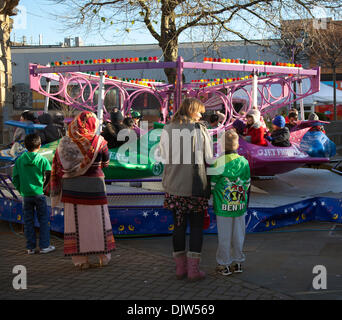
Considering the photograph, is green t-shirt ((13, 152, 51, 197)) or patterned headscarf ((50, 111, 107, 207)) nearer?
patterned headscarf ((50, 111, 107, 207))

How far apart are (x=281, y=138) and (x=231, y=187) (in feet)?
13.1

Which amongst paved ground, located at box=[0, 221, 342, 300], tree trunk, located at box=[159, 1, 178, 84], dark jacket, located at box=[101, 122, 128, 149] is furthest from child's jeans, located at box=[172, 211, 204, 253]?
tree trunk, located at box=[159, 1, 178, 84]

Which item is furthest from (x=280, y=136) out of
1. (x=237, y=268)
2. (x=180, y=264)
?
(x=180, y=264)

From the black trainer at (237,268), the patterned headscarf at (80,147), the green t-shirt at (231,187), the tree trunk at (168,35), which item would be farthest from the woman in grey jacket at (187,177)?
the tree trunk at (168,35)

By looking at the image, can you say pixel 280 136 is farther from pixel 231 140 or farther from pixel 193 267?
pixel 193 267

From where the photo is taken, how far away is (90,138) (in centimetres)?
521

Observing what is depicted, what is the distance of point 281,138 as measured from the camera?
8531 millimetres

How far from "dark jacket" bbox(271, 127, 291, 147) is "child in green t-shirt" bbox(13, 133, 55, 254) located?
428 cm

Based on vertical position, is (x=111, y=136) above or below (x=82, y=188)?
above

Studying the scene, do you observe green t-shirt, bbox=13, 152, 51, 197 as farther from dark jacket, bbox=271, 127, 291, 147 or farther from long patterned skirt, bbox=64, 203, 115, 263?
dark jacket, bbox=271, 127, 291, 147

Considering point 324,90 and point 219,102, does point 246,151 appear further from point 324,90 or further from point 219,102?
point 324,90

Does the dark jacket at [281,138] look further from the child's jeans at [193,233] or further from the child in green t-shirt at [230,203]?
the child's jeans at [193,233]

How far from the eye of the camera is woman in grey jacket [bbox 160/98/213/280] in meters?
4.70
